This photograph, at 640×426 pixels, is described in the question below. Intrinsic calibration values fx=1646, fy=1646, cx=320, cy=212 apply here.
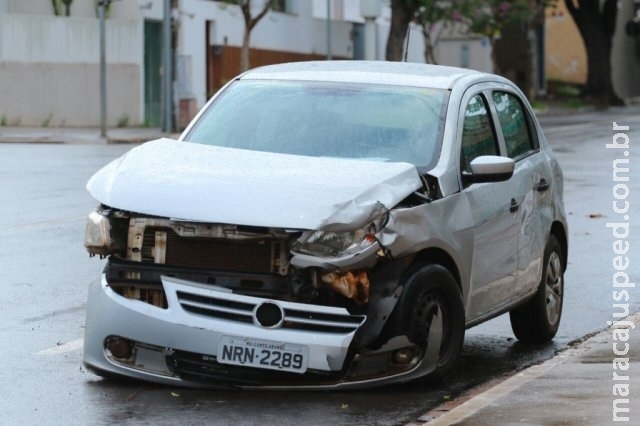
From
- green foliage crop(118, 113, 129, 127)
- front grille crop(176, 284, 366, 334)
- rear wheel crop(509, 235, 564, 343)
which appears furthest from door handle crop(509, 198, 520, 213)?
green foliage crop(118, 113, 129, 127)

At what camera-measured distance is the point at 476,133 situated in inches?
369

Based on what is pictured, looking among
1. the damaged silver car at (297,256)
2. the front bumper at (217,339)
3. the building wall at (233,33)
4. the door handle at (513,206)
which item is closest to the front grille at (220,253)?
→ the damaged silver car at (297,256)

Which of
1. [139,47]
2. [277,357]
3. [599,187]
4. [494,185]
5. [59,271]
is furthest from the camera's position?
[139,47]

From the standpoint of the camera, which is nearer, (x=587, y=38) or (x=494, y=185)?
(x=494, y=185)

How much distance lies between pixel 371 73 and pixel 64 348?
2.38 meters

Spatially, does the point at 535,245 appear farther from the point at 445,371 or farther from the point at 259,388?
the point at 259,388

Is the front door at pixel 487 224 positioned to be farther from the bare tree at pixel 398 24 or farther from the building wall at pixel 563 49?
the building wall at pixel 563 49

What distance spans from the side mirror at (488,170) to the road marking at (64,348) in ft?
8.16

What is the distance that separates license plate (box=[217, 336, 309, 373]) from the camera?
7.69m

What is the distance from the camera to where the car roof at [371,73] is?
9.41 meters

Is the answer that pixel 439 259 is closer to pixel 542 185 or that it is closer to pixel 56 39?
pixel 542 185

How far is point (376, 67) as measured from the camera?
31.9 feet

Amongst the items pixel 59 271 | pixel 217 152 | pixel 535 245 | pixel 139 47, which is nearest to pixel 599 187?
pixel 59 271

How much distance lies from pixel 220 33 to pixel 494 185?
41798 millimetres
